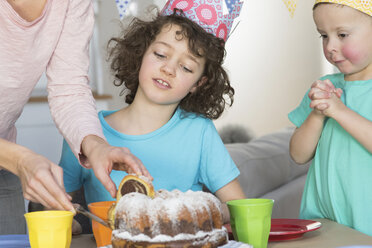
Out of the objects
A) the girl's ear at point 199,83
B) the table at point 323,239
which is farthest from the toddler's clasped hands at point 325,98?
the girl's ear at point 199,83

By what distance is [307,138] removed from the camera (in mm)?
1632

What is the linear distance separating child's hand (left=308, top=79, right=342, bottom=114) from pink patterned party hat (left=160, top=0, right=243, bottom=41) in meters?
0.45

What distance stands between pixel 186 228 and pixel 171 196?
0.24 feet

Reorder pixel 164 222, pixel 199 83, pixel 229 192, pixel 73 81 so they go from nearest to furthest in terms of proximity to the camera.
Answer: pixel 164 222 → pixel 73 81 → pixel 229 192 → pixel 199 83

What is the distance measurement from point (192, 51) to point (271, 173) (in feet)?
3.60

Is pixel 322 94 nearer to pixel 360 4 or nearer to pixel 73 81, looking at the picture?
pixel 360 4

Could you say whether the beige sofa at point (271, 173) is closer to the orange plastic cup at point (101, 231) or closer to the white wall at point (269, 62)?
the orange plastic cup at point (101, 231)

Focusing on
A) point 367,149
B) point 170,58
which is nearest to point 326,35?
point 367,149

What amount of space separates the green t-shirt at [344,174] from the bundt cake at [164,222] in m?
0.80

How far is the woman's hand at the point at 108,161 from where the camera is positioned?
3.44 ft

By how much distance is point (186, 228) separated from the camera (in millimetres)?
817

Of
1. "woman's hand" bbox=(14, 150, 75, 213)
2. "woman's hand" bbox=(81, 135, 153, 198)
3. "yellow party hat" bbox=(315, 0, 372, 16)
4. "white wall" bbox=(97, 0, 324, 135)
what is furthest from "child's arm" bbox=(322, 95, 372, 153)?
"white wall" bbox=(97, 0, 324, 135)

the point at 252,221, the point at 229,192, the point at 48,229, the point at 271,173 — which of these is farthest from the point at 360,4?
the point at 271,173

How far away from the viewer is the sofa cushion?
7.64 ft
